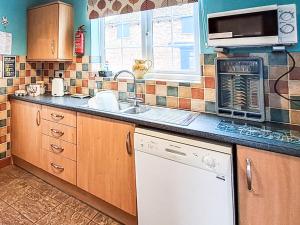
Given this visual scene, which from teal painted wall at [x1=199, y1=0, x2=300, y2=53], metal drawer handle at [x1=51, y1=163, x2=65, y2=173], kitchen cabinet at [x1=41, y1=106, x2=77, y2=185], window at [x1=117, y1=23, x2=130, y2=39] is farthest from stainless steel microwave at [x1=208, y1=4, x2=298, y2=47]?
metal drawer handle at [x1=51, y1=163, x2=65, y2=173]

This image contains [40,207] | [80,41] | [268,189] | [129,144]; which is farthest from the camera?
[80,41]

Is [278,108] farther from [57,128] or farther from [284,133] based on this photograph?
[57,128]

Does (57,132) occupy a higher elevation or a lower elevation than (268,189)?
higher

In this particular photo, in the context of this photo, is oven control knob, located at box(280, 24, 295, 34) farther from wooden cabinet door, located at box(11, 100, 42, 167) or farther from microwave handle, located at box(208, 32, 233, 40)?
wooden cabinet door, located at box(11, 100, 42, 167)

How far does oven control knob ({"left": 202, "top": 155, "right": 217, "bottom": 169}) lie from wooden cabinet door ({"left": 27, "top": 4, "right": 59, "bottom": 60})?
2.05 meters

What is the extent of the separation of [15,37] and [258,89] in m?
Result: 2.72

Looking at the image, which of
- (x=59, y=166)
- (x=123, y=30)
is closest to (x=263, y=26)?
(x=123, y=30)

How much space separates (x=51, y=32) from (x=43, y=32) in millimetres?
154

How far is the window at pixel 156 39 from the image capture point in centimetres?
197

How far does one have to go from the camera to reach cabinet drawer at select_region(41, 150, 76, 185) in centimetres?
203

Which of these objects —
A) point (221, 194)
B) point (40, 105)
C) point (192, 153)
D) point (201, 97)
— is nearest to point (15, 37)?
point (40, 105)

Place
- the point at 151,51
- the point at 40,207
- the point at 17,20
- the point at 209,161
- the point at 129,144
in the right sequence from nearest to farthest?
the point at 209,161
the point at 129,144
the point at 40,207
the point at 151,51
the point at 17,20

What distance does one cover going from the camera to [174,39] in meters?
2.06

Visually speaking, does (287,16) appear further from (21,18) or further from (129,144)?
(21,18)
